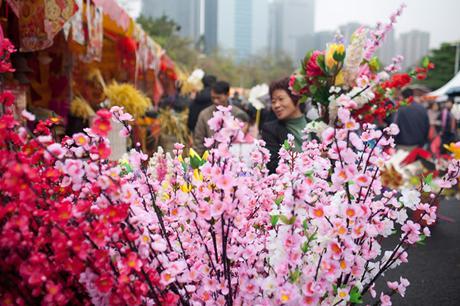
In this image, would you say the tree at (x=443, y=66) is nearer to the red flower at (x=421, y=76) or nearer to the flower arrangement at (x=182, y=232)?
the red flower at (x=421, y=76)

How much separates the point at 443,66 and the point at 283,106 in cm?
4901

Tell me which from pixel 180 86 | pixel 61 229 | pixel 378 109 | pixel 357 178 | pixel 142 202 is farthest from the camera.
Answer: pixel 180 86

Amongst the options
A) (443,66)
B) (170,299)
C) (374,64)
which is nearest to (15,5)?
(374,64)

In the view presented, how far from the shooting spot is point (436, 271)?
11.5 feet

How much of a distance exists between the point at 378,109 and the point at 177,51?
116 feet

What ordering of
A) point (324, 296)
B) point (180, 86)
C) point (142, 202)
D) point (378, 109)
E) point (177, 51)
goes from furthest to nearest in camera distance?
point (177, 51), point (180, 86), point (378, 109), point (142, 202), point (324, 296)

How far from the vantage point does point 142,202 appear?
4.34ft

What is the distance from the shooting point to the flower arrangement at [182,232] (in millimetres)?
927

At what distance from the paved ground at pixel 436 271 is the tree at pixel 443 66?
45.5 metres

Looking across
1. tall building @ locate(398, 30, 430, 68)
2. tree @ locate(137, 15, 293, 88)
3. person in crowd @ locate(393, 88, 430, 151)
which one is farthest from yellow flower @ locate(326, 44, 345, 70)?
tall building @ locate(398, 30, 430, 68)

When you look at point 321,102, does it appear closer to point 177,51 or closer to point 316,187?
point 316,187

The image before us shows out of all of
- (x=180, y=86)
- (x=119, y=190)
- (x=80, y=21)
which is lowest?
(x=180, y=86)

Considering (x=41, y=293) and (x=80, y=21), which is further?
(x=80, y=21)

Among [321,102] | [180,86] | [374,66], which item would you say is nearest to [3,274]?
[321,102]
